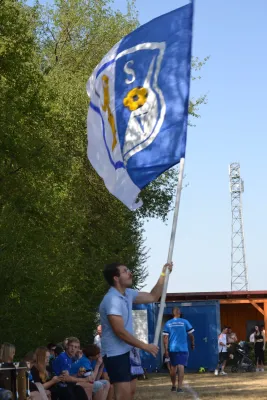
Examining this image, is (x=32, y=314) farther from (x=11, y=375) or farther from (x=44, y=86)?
(x=11, y=375)

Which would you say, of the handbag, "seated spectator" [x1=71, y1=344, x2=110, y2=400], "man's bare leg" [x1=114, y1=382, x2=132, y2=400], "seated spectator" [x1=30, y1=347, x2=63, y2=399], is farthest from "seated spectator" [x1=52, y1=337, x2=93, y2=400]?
"man's bare leg" [x1=114, y1=382, x2=132, y2=400]

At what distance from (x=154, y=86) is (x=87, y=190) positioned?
27.2m

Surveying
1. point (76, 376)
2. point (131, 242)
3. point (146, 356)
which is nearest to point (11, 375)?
point (76, 376)

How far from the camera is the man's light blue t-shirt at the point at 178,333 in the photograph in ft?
68.5

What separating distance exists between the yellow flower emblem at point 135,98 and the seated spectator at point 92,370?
16.5ft

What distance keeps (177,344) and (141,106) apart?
11.3 metres

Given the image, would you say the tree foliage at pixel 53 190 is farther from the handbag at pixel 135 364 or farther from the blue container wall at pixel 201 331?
the handbag at pixel 135 364

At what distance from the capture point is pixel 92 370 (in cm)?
1449

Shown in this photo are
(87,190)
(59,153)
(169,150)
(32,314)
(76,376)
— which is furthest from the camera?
(87,190)

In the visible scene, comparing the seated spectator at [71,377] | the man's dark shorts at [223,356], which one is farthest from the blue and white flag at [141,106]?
the man's dark shorts at [223,356]

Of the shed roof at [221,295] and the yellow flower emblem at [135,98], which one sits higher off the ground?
the shed roof at [221,295]

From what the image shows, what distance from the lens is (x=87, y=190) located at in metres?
37.4

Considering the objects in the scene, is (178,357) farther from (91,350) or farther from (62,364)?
(62,364)

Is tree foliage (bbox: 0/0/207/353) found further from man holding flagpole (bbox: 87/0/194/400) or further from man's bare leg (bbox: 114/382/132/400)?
man's bare leg (bbox: 114/382/132/400)
